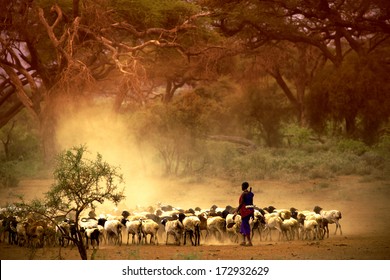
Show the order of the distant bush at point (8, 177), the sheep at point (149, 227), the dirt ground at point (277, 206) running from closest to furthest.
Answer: the dirt ground at point (277, 206), the sheep at point (149, 227), the distant bush at point (8, 177)

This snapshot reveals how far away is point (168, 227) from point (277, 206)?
6219mm

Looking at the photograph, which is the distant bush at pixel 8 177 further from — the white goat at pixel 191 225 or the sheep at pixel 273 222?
the sheep at pixel 273 222

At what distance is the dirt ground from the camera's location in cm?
1327

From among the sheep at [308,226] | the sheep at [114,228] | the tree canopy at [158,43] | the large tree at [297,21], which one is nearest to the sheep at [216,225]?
the sheep at [308,226]

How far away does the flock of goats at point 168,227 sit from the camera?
14.2m

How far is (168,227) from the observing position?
14383 millimetres

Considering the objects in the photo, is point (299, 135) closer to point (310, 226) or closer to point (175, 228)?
point (310, 226)

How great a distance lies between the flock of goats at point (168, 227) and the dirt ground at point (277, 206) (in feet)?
0.68

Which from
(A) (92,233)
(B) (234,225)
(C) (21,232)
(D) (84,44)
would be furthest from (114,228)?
(D) (84,44)

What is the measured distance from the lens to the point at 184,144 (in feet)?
93.3

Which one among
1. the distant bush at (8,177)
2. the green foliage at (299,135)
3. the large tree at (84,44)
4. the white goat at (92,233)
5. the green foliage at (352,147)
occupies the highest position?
the large tree at (84,44)

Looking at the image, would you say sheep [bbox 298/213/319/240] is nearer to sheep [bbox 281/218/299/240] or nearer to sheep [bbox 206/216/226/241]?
sheep [bbox 281/218/299/240]

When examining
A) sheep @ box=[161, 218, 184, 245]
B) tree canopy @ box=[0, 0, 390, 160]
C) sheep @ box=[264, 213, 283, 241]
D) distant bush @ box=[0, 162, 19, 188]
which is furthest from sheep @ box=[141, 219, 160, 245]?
tree canopy @ box=[0, 0, 390, 160]

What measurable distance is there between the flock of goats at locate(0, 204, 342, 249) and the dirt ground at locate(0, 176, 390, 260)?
208 millimetres
